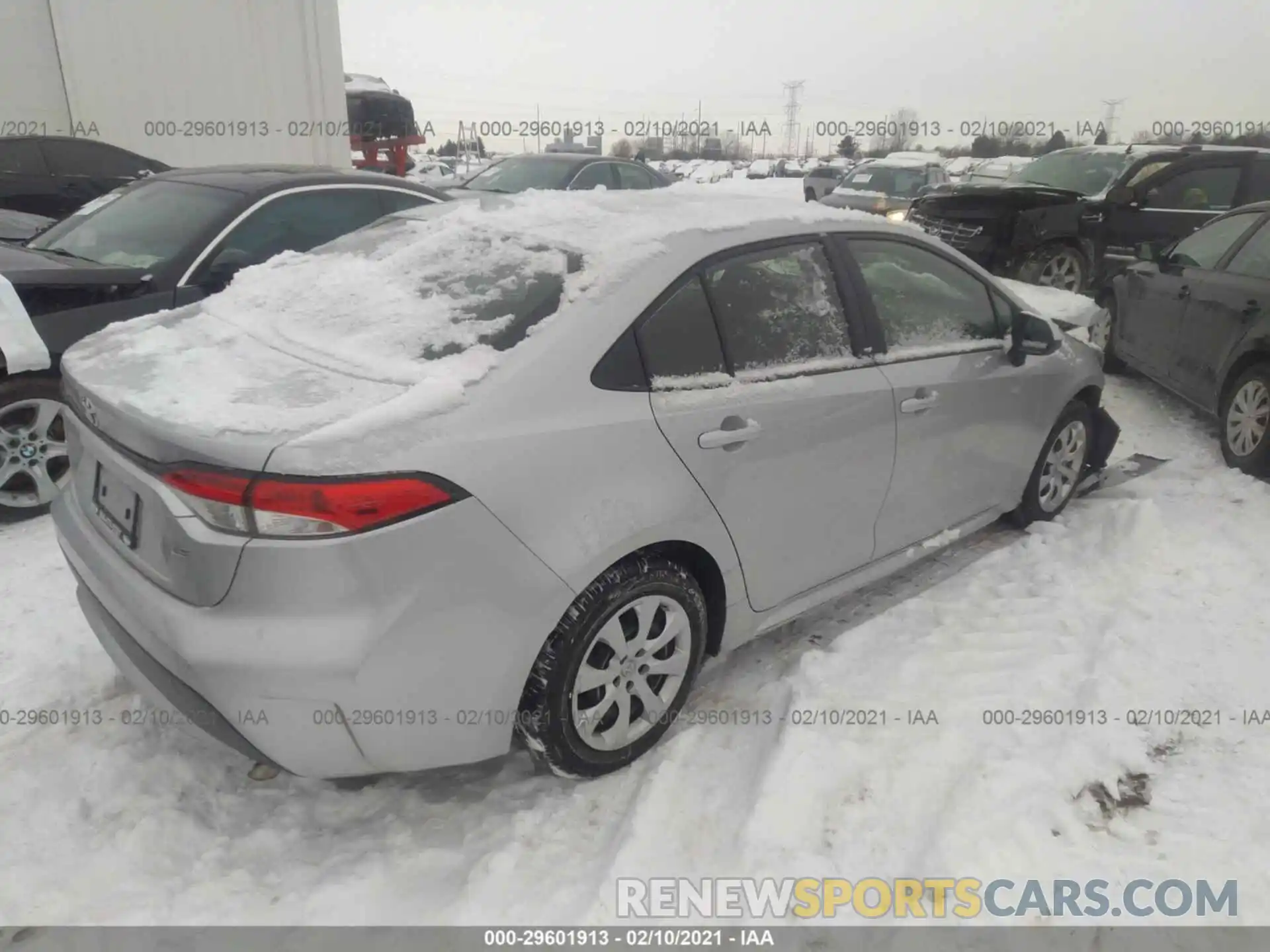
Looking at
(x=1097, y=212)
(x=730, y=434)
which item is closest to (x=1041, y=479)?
(x=730, y=434)

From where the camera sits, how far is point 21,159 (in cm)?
896

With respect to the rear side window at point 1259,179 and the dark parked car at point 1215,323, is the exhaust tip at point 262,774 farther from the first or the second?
the rear side window at point 1259,179

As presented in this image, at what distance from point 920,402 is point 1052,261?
662 centimetres

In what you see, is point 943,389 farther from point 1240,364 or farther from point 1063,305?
point 1063,305

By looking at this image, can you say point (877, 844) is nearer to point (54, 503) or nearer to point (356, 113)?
point (54, 503)

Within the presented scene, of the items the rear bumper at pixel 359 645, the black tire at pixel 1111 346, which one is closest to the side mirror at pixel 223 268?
the rear bumper at pixel 359 645

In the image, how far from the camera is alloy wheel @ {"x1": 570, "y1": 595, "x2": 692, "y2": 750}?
2.46 meters

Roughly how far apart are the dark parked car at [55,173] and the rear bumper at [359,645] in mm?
8721

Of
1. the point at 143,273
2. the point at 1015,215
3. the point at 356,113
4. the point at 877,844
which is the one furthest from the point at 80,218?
the point at 356,113

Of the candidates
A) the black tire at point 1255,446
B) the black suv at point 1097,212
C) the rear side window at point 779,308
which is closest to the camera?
the rear side window at point 779,308

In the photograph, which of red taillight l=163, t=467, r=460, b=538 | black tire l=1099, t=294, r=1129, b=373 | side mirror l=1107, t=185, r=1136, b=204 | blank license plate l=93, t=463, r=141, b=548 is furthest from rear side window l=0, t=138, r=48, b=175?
side mirror l=1107, t=185, r=1136, b=204

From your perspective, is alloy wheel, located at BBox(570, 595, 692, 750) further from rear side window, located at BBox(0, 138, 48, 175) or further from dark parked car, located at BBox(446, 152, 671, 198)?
rear side window, located at BBox(0, 138, 48, 175)

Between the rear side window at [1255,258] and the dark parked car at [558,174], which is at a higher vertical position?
the dark parked car at [558,174]

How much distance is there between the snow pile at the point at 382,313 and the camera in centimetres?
217
